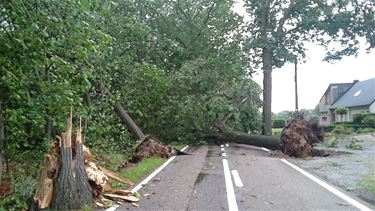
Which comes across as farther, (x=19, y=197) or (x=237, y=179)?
(x=237, y=179)

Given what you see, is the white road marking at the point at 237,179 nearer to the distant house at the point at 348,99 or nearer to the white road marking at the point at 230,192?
the white road marking at the point at 230,192

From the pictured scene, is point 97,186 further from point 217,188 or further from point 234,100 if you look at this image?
point 234,100

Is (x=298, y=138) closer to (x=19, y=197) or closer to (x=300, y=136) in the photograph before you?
(x=300, y=136)

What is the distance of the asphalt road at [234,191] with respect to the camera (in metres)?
7.36

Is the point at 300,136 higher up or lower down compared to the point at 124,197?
higher up

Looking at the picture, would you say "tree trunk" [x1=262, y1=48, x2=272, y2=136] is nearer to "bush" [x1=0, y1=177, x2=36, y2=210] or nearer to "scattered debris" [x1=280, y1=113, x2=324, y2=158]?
"scattered debris" [x1=280, y1=113, x2=324, y2=158]

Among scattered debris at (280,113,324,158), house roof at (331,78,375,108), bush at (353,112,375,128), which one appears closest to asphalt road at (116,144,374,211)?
scattered debris at (280,113,324,158)

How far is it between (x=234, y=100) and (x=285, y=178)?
1310 cm

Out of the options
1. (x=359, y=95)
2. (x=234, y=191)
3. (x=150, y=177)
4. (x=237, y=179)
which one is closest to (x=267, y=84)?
(x=237, y=179)

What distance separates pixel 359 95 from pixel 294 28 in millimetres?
25644

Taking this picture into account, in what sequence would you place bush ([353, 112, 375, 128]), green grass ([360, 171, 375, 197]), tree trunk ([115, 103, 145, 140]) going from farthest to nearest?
bush ([353, 112, 375, 128]) < tree trunk ([115, 103, 145, 140]) < green grass ([360, 171, 375, 197])

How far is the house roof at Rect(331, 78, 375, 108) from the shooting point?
161 ft

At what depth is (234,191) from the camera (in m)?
8.73

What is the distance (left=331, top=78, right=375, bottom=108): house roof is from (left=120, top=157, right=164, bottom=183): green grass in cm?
3928
